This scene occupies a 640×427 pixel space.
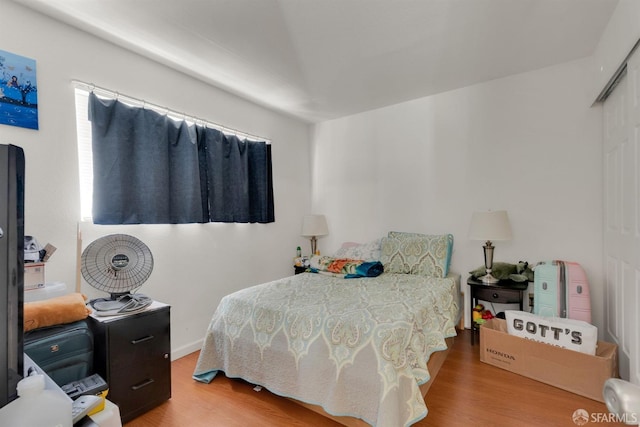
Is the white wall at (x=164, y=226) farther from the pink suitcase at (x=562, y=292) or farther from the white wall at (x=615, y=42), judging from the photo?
the white wall at (x=615, y=42)

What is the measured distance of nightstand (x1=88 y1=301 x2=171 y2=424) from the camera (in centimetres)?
178

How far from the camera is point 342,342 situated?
66.4 inches

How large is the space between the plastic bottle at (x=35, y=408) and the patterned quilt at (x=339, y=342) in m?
1.22

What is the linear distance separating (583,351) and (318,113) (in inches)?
137

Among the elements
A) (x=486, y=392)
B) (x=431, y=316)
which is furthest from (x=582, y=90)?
(x=486, y=392)

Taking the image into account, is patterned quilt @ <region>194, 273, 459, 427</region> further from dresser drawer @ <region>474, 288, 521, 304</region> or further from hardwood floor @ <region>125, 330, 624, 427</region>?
dresser drawer @ <region>474, 288, 521, 304</region>

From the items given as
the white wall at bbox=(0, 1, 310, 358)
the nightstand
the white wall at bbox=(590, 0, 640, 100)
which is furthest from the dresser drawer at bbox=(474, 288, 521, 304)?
the nightstand

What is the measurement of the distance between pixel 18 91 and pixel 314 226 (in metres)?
2.92

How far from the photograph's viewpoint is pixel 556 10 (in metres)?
2.01

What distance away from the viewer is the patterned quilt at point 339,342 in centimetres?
155

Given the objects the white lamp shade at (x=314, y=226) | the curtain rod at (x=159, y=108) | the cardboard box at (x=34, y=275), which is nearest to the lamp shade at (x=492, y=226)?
the white lamp shade at (x=314, y=226)

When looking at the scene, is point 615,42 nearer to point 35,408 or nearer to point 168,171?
point 35,408

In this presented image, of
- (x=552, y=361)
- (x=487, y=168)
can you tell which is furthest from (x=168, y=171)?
(x=552, y=361)

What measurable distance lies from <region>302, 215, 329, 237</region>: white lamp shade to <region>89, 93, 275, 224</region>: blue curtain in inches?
23.9
